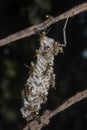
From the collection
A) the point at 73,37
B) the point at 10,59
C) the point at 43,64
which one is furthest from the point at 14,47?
the point at 43,64

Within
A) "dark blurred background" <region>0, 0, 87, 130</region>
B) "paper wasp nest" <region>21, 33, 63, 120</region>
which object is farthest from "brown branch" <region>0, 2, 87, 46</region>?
"dark blurred background" <region>0, 0, 87, 130</region>

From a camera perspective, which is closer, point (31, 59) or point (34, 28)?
point (34, 28)

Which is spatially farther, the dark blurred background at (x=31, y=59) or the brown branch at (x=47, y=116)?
the dark blurred background at (x=31, y=59)

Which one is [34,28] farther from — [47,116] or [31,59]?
[31,59]

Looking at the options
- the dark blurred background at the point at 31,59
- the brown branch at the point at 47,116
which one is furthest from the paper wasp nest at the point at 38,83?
the dark blurred background at the point at 31,59

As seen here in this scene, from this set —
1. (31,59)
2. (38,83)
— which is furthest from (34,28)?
(31,59)

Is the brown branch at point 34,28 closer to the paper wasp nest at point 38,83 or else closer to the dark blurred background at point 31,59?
the paper wasp nest at point 38,83

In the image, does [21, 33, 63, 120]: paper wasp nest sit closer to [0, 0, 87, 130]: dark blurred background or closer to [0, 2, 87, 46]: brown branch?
[0, 2, 87, 46]: brown branch
